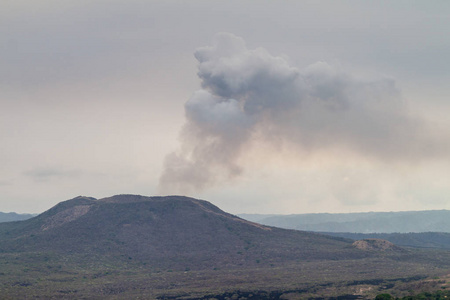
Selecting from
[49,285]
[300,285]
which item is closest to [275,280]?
[300,285]

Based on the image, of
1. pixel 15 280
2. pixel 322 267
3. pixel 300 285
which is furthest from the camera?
pixel 322 267

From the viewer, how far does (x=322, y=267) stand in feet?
535

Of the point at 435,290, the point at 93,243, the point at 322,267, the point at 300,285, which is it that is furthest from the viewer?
the point at 93,243

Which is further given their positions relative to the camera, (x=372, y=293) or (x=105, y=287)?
(x=105, y=287)

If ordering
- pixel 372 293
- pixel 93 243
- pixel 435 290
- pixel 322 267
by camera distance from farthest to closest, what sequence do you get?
pixel 93 243 < pixel 322 267 < pixel 372 293 < pixel 435 290

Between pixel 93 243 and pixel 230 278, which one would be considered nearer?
pixel 230 278

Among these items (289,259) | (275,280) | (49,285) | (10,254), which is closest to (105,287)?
(49,285)

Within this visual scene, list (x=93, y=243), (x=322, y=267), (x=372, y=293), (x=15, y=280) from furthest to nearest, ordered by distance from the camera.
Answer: (x=93, y=243), (x=322, y=267), (x=15, y=280), (x=372, y=293)

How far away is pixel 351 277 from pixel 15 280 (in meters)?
97.9

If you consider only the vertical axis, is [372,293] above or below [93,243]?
below

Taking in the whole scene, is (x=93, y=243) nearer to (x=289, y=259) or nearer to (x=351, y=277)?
(x=289, y=259)

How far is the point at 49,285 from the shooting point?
13425 centimetres

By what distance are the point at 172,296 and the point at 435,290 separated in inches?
2374

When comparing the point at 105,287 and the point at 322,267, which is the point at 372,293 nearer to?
the point at 322,267
